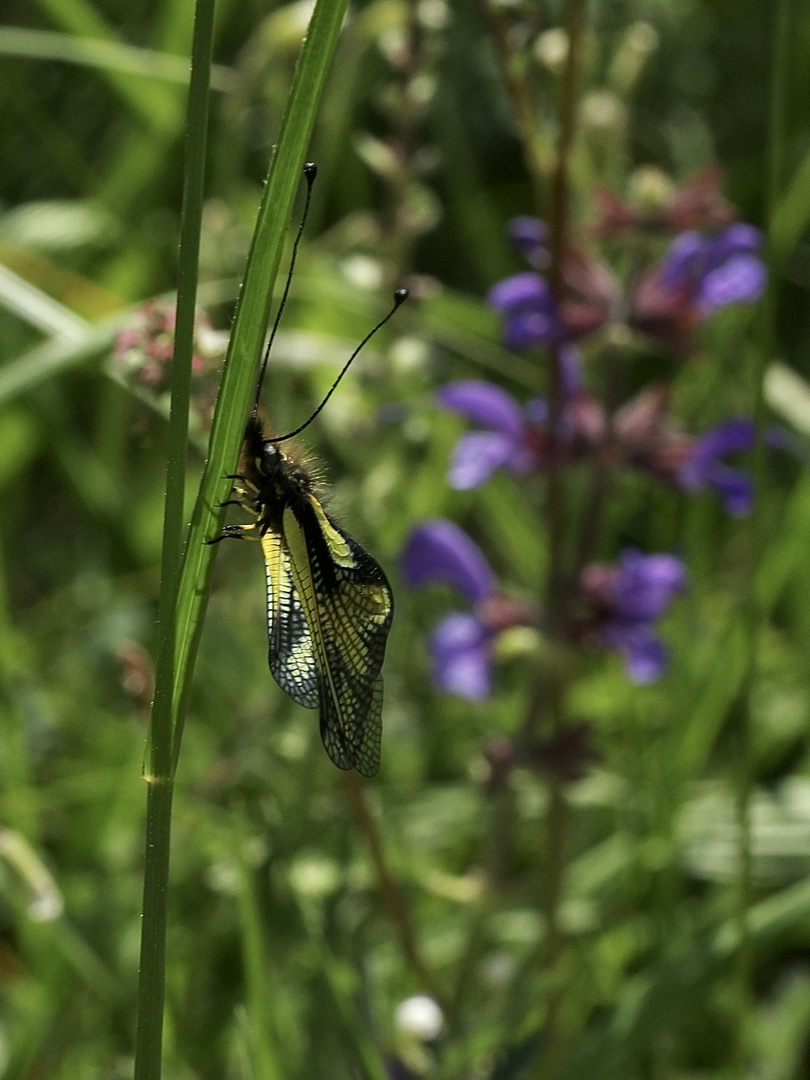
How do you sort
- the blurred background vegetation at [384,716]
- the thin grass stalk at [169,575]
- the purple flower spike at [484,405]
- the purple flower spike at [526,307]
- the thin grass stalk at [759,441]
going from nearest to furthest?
the thin grass stalk at [169,575] → the thin grass stalk at [759,441] → the blurred background vegetation at [384,716] → the purple flower spike at [526,307] → the purple flower spike at [484,405]

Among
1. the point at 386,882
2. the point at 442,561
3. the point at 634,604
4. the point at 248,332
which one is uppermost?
the point at 442,561

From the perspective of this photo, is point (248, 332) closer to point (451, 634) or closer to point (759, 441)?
point (759, 441)

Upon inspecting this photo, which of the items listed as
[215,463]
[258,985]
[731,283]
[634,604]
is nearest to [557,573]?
[634,604]

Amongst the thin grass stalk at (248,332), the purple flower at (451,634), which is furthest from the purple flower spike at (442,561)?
the thin grass stalk at (248,332)

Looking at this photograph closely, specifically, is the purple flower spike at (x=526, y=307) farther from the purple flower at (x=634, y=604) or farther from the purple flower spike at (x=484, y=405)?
the purple flower at (x=634, y=604)

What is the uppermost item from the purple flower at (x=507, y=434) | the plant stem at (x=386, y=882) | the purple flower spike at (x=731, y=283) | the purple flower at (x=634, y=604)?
the purple flower spike at (x=731, y=283)

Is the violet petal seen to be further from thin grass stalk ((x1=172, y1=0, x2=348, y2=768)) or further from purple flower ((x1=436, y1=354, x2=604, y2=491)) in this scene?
thin grass stalk ((x1=172, y1=0, x2=348, y2=768))

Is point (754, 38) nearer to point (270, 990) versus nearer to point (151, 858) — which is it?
point (270, 990)
